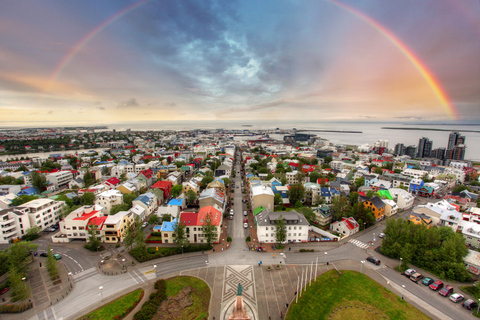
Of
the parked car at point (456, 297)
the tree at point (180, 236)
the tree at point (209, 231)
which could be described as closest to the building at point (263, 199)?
the tree at point (209, 231)

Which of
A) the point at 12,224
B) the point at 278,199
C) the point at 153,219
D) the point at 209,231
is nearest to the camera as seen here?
the point at 209,231

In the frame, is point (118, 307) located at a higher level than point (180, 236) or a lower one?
lower

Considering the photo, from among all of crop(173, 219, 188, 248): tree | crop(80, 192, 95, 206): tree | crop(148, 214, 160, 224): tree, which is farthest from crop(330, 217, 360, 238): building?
crop(80, 192, 95, 206): tree

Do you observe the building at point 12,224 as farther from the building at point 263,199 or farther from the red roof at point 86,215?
the building at point 263,199

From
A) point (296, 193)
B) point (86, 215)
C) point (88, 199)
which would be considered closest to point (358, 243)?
point (296, 193)

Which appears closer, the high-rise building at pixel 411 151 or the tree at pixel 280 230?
the tree at pixel 280 230

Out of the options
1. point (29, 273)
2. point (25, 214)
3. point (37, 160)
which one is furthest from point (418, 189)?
point (37, 160)

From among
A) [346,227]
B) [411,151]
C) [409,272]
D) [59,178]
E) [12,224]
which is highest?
[411,151]

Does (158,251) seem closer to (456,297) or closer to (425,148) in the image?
(456,297)
